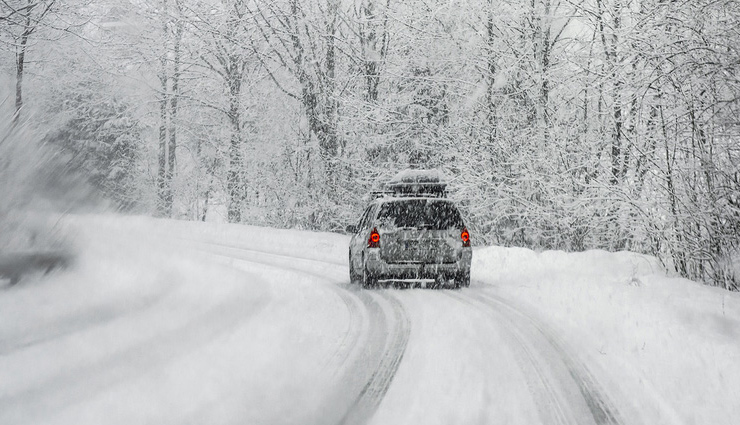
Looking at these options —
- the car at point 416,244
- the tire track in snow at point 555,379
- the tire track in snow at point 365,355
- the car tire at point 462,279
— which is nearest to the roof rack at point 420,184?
the car at point 416,244

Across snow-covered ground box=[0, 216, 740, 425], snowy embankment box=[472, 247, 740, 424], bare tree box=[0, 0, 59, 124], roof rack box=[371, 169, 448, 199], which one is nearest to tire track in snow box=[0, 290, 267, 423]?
snow-covered ground box=[0, 216, 740, 425]

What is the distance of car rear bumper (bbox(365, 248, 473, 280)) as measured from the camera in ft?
42.7

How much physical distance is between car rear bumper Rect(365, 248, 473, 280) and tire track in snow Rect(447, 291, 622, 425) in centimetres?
329

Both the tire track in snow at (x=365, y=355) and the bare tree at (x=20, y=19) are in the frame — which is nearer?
the tire track in snow at (x=365, y=355)

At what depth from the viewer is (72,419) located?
4.98 m

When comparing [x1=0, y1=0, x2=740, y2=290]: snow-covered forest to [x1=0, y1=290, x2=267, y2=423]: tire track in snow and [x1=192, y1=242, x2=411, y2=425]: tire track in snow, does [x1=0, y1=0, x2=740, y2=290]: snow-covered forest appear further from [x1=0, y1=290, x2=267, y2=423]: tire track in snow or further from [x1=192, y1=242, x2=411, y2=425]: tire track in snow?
[x1=192, y1=242, x2=411, y2=425]: tire track in snow

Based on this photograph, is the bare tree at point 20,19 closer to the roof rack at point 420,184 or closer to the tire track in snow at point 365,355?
the tire track in snow at point 365,355

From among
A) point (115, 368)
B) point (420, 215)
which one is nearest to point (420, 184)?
point (420, 215)

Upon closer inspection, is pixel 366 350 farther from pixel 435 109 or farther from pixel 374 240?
pixel 435 109

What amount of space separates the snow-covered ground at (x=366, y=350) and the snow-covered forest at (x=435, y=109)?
1.65 metres

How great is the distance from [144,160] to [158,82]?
38.0ft

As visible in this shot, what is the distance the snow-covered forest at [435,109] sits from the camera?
11.0 metres

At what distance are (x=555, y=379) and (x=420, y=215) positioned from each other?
738 cm

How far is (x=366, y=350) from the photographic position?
751 centimetres
